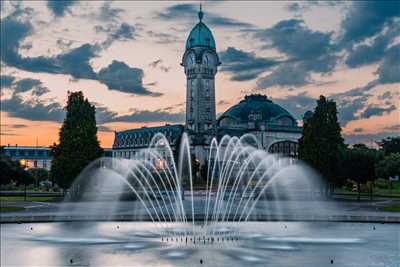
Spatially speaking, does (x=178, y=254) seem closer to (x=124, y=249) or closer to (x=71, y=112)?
(x=124, y=249)

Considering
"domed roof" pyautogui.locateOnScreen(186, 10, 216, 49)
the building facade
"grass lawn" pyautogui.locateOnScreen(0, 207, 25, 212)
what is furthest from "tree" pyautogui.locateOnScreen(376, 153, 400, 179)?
"domed roof" pyautogui.locateOnScreen(186, 10, 216, 49)

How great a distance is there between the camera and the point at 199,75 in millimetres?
166875

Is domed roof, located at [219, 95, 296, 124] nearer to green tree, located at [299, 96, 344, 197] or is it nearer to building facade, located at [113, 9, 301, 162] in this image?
building facade, located at [113, 9, 301, 162]

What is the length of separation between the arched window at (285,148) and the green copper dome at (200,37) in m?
35.8

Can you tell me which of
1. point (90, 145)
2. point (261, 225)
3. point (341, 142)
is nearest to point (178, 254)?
point (261, 225)

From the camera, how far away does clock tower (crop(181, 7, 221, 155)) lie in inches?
6540

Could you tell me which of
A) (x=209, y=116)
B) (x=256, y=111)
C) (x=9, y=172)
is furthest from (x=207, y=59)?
(x=9, y=172)

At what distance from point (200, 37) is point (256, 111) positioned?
1143 inches

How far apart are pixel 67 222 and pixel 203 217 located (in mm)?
10145

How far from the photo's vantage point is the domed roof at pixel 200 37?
168m

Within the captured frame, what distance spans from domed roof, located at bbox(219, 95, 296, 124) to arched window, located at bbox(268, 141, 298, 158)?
825cm

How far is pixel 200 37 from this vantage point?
168 meters

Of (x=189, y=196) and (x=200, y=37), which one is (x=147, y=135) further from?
(x=189, y=196)

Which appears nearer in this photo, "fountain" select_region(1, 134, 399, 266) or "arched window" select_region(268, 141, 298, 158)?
"fountain" select_region(1, 134, 399, 266)
